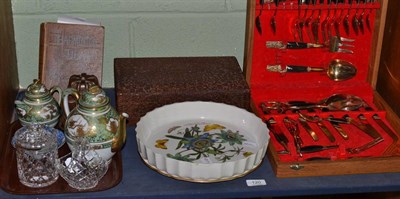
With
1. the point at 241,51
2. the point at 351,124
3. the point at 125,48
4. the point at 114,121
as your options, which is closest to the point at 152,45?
the point at 125,48

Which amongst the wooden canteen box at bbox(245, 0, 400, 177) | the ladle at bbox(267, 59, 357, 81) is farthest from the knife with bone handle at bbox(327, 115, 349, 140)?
the ladle at bbox(267, 59, 357, 81)

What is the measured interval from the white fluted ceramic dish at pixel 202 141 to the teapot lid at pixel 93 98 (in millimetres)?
123

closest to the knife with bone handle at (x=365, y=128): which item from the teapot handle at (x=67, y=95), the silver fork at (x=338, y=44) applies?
the silver fork at (x=338, y=44)

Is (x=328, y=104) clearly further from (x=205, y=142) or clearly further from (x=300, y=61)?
(x=205, y=142)

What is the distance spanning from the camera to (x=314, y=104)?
171 centimetres

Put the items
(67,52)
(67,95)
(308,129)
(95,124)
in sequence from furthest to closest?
(67,52), (308,129), (67,95), (95,124)

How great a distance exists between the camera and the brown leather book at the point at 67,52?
1692mm

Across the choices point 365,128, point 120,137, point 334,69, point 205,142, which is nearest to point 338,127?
point 365,128

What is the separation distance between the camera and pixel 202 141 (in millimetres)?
1510

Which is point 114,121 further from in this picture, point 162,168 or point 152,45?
point 152,45

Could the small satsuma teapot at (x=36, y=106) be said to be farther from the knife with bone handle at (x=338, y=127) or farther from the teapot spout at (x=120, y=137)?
the knife with bone handle at (x=338, y=127)

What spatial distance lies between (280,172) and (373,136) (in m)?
0.32

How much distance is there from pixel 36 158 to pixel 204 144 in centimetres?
40

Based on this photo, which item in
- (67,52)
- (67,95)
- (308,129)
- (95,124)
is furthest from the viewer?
(67,52)
